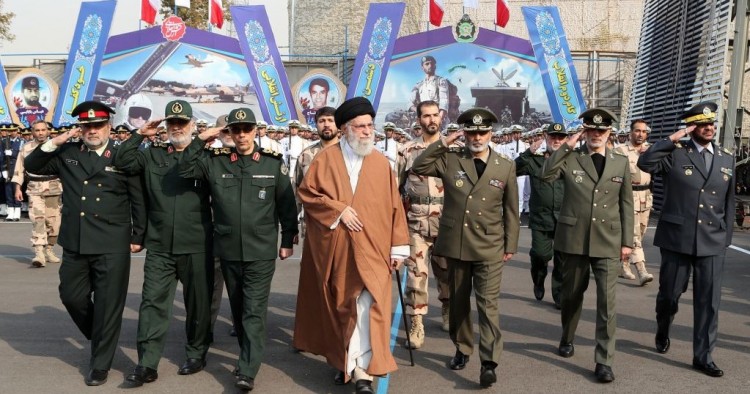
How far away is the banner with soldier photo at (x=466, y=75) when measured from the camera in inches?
885

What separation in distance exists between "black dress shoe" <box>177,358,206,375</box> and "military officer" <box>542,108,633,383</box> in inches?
116

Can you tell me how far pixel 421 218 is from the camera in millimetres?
7098

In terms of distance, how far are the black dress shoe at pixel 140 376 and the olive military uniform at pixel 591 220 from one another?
3278 mm

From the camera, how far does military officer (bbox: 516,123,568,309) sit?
8516 mm

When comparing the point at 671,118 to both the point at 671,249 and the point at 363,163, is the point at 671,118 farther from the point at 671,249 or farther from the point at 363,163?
the point at 363,163

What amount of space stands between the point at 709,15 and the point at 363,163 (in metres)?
12.0

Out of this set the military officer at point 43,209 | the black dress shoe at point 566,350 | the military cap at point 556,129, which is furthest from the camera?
the military officer at point 43,209

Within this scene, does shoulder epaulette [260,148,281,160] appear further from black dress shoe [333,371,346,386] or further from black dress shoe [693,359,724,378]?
black dress shoe [693,359,724,378]

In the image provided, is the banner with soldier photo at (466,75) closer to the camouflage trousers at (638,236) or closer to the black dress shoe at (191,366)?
the camouflage trousers at (638,236)

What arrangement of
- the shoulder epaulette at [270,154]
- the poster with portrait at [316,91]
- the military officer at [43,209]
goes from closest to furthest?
the shoulder epaulette at [270,154], the military officer at [43,209], the poster with portrait at [316,91]

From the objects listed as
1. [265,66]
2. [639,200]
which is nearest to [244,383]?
[639,200]

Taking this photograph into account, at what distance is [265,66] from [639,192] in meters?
13.9

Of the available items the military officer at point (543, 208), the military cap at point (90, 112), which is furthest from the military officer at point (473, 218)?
the military officer at point (543, 208)

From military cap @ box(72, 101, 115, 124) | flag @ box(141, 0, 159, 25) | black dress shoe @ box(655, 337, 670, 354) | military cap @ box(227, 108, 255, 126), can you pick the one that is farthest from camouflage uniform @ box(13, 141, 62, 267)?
flag @ box(141, 0, 159, 25)
